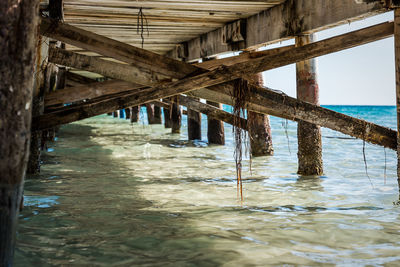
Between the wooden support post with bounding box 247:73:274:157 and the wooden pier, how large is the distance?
0.07ft

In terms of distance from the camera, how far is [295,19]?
590 centimetres

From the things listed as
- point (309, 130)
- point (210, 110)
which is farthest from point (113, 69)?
point (210, 110)

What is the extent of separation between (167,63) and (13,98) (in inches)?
95.0

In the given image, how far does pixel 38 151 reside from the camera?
6238 mm

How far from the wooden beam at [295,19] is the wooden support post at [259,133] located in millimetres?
1498

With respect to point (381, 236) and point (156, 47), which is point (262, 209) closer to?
point (381, 236)

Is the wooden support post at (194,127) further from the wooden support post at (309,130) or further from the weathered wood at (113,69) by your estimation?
the weathered wood at (113,69)

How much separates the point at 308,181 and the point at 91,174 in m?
3.38

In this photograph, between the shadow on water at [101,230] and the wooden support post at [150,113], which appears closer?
the shadow on water at [101,230]

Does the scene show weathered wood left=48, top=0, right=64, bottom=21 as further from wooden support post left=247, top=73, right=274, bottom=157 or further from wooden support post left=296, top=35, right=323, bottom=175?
wooden support post left=247, top=73, right=274, bottom=157

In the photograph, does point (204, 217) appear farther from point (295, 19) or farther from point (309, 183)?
point (295, 19)

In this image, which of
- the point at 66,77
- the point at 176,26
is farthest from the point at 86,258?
the point at 66,77

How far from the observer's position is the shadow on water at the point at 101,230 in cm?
299

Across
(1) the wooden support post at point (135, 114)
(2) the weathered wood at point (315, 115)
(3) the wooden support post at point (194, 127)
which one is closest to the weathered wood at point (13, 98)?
(2) the weathered wood at point (315, 115)
